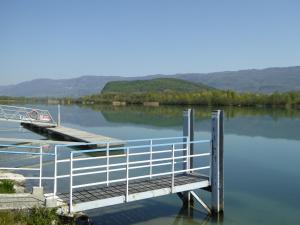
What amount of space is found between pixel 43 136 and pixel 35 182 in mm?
17629

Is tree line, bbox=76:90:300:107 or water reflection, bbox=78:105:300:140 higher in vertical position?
tree line, bbox=76:90:300:107

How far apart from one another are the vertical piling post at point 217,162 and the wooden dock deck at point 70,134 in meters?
8.61

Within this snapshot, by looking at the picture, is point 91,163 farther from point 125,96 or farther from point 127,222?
point 125,96

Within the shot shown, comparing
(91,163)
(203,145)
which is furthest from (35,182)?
(203,145)

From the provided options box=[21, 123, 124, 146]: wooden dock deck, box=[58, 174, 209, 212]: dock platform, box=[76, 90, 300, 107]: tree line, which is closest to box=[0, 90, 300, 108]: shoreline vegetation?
box=[76, 90, 300, 107]: tree line

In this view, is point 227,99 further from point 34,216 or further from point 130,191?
point 34,216

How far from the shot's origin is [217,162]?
1083cm

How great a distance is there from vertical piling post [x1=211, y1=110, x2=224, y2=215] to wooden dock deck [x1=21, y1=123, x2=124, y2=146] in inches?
339

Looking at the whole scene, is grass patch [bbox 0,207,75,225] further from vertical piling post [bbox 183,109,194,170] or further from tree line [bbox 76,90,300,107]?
tree line [bbox 76,90,300,107]

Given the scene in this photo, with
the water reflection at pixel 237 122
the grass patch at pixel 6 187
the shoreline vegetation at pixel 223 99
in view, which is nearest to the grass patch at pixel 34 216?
the grass patch at pixel 6 187

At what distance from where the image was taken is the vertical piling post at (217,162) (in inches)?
425

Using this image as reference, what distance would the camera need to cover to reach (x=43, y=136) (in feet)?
101

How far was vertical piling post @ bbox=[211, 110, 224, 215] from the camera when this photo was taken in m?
10.8

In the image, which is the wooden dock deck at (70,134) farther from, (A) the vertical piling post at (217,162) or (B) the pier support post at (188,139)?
(A) the vertical piling post at (217,162)
